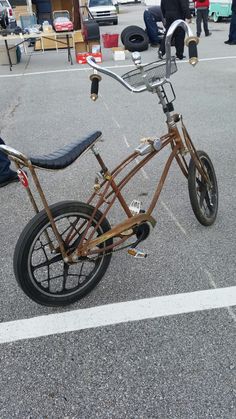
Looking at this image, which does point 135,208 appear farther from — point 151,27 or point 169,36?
point 151,27

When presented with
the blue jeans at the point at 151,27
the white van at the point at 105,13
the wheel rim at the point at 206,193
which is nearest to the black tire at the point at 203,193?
the wheel rim at the point at 206,193

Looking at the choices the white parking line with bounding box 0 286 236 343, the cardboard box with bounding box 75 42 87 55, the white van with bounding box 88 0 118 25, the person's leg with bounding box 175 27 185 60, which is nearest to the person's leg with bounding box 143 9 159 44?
the cardboard box with bounding box 75 42 87 55

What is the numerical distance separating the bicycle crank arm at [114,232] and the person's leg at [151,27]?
10.8 m

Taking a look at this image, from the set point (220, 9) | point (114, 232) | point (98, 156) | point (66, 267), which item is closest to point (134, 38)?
point (220, 9)

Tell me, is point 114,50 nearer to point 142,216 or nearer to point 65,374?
point 142,216

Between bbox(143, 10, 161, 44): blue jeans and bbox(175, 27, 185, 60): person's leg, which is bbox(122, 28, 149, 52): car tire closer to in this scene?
bbox(143, 10, 161, 44): blue jeans

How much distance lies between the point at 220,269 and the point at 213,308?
440 mm

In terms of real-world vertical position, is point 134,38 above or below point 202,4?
below

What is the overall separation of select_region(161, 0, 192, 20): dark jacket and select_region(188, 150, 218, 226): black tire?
26.5ft

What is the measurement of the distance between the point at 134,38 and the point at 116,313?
11338 mm

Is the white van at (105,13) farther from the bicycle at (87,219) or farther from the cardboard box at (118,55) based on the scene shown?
the bicycle at (87,219)

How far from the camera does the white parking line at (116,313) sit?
244cm

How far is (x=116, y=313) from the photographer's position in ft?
8.35

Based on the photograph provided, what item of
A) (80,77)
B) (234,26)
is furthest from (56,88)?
(234,26)
